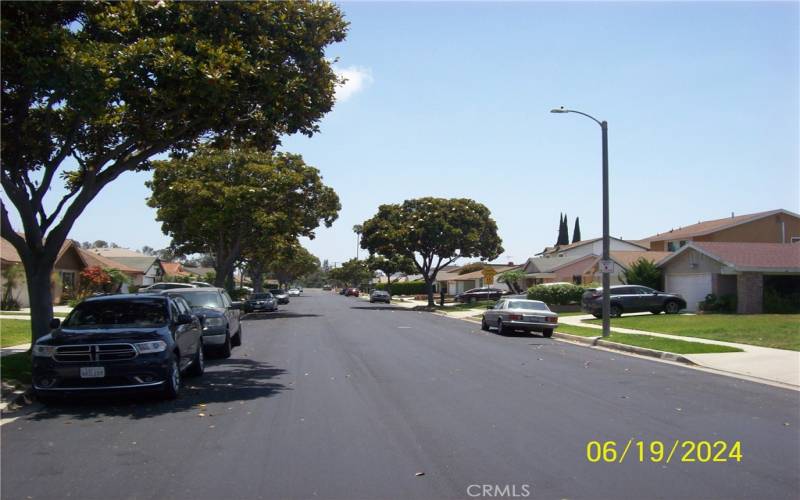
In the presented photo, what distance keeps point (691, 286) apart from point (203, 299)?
1039 inches

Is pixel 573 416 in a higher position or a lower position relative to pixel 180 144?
lower

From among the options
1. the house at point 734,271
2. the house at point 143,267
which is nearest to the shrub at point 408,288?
the house at point 143,267

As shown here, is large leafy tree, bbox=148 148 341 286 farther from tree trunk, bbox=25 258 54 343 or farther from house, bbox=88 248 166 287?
tree trunk, bbox=25 258 54 343

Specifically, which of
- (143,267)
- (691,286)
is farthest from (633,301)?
(143,267)

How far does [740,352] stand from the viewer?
1756 cm

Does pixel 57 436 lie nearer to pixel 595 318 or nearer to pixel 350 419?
pixel 350 419

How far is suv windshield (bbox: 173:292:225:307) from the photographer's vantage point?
17.2 meters

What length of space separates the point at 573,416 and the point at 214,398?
5291 mm

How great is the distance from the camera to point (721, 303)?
32531 mm

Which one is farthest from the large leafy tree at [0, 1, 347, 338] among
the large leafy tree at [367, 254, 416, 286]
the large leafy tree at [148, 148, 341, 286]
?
the large leafy tree at [367, 254, 416, 286]

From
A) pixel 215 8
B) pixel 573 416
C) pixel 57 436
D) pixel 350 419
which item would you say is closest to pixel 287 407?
pixel 350 419
